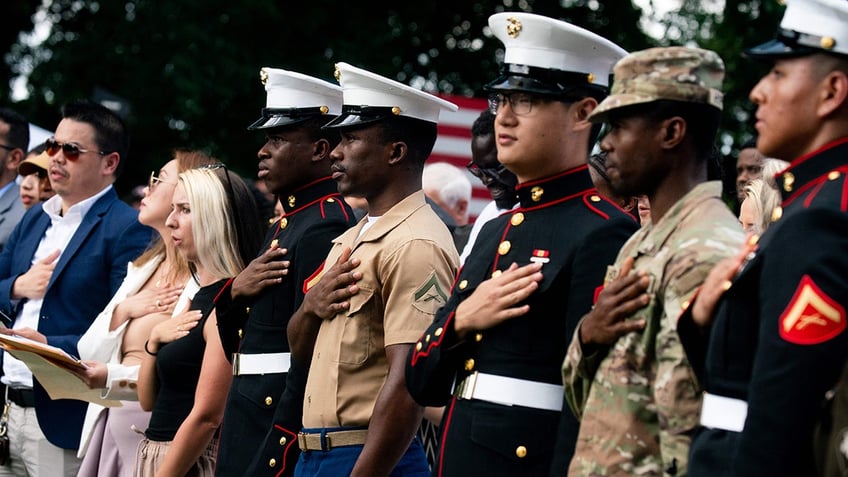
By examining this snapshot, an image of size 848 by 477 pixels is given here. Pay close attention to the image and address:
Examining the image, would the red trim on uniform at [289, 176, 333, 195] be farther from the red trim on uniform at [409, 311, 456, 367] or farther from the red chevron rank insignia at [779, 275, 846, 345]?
the red chevron rank insignia at [779, 275, 846, 345]

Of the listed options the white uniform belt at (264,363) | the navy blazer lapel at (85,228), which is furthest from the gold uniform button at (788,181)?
the navy blazer lapel at (85,228)

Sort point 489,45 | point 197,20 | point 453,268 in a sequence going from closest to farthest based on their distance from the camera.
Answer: point 453,268
point 197,20
point 489,45

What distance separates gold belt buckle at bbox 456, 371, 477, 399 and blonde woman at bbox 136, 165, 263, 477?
2.10 metres

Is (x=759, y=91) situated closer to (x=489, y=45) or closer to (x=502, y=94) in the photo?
(x=502, y=94)

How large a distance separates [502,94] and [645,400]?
1.29 metres

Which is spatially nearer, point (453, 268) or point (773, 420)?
point (773, 420)

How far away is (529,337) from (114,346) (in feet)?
11.5

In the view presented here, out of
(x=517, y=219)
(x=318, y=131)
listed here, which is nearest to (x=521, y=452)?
(x=517, y=219)

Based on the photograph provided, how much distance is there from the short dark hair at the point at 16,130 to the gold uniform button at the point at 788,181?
26.6ft

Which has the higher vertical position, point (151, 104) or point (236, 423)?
point (236, 423)

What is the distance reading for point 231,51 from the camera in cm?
1593

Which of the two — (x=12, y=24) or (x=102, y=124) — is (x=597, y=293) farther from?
(x=12, y=24)

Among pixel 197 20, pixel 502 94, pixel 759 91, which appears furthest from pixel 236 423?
pixel 197 20

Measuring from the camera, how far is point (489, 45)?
17703mm
